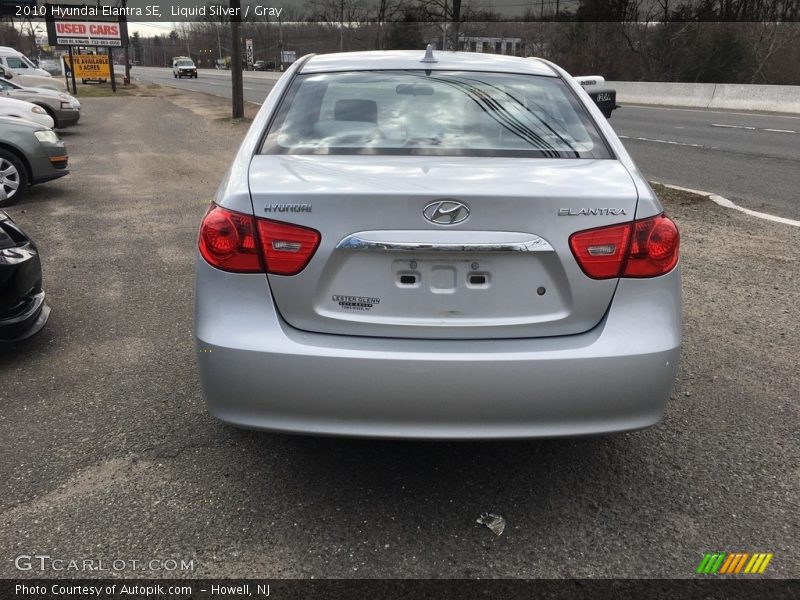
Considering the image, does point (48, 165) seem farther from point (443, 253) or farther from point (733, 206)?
point (733, 206)

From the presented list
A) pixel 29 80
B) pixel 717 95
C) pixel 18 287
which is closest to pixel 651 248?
pixel 18 287

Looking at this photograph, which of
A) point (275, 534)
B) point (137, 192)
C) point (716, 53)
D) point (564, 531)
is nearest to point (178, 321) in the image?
point (275, 534)

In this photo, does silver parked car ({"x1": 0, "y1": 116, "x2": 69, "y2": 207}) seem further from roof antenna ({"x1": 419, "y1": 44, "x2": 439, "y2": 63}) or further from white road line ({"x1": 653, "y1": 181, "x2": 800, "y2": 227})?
white road line ({"x1": 653, "y1": 181, "x2": 800, "y2": 227})

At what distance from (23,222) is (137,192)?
2.02 m

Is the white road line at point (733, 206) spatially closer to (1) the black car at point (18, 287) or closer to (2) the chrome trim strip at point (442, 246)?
(2) the chrome trim strip at point (442, 246)

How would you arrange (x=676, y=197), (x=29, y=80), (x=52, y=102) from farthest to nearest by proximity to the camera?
(x=29, y=80) < (x=52, y=102) < (x=676, y=197)

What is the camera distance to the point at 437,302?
2367 millimetres

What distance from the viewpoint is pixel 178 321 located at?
461 cm

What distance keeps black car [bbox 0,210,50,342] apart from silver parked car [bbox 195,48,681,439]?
5.98 feet

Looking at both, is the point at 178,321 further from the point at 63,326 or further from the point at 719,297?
the point at 719,297

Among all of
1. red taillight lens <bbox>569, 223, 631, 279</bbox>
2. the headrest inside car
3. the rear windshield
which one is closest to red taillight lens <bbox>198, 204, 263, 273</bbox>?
the rear windshield

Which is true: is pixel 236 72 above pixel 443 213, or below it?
below

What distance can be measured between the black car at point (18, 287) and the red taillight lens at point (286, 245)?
212cm

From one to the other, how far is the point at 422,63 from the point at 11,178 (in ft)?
22.2
